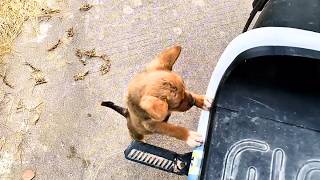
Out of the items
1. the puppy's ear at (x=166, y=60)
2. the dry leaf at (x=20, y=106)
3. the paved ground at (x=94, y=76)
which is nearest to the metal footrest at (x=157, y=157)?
the puppy's ear at (x=166, y=60)

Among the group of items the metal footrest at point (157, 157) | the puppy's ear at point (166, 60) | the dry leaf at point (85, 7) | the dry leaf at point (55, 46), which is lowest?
the metal footrest at point (157, 157)

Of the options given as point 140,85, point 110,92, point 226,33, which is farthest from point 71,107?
point 226,33

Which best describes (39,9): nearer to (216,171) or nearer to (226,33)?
(226,33)

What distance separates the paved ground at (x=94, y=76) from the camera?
3340 mm

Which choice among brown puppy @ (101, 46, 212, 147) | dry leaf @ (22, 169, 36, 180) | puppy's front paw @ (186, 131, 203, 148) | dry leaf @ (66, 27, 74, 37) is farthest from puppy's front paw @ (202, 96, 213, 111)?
dry leaf @ (66, 27, 74, 37)

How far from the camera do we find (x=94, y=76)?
368 centimetres

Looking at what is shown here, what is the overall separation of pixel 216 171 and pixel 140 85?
748 mm

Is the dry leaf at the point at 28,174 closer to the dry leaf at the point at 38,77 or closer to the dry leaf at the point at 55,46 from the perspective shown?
the dry leaf at the point at 38,77

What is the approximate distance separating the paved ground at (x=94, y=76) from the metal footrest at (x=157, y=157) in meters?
0.80

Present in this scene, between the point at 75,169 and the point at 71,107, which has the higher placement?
the point at 71,107

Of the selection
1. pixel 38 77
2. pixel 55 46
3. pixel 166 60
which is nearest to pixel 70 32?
pixel 55 46

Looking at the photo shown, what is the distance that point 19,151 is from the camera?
341cm

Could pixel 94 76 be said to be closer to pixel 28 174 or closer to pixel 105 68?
pixel 105 68

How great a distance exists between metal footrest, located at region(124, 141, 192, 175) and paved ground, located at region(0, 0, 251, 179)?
0.80m
